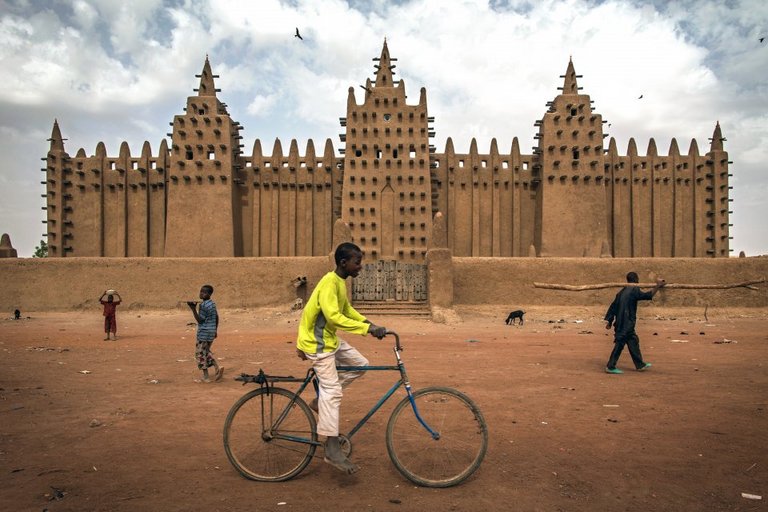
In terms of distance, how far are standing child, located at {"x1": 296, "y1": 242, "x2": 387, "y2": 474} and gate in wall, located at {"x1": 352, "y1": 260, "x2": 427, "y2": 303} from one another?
16641 mm

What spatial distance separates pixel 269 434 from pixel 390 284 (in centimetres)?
1740

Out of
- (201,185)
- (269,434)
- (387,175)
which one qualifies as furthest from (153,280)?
(269,434)

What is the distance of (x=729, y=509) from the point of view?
12.9 ft

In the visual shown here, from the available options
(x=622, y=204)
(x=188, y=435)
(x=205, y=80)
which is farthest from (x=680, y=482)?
(x=205, y=80)

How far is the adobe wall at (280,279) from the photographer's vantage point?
20.3 metres

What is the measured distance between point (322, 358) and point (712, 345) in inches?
453

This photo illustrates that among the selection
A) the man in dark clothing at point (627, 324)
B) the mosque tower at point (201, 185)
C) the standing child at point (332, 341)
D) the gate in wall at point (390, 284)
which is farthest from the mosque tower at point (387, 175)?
the standing child at point (332, 341)

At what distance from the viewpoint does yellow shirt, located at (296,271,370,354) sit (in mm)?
4480

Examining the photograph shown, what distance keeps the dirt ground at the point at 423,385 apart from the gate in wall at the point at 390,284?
9.14 m

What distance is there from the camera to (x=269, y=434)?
4.68 metres

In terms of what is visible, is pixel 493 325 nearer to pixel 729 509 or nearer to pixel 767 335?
pixel 767 335

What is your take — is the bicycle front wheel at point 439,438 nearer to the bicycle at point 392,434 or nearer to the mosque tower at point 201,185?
the bicycle at point 392,434

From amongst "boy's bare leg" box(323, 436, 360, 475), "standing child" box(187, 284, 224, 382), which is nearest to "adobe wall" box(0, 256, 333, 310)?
"standing child" box(187, 284, 224, 382)

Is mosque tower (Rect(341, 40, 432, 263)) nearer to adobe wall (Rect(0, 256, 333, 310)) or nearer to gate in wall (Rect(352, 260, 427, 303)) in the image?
gate in wall (Rect(352, 260, 427, 303))
